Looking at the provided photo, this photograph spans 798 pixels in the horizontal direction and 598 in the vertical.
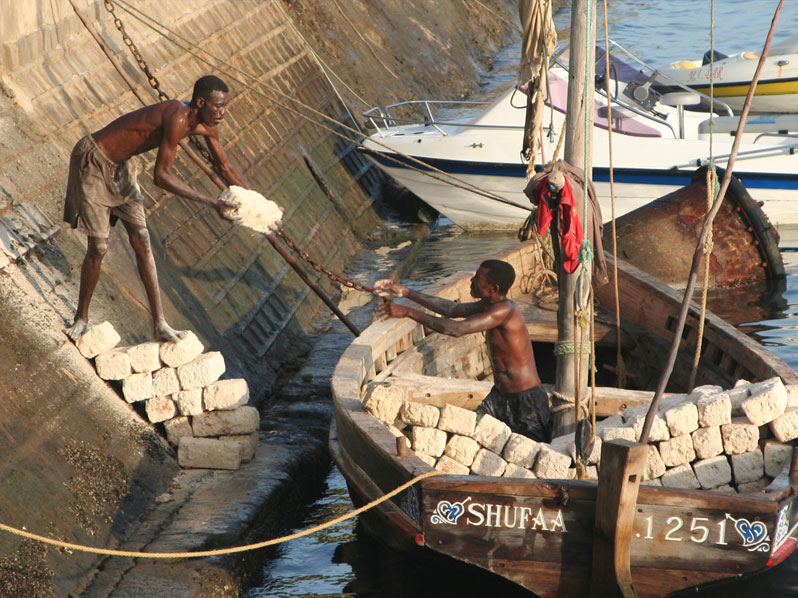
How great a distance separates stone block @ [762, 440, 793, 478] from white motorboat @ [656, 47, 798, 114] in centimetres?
1445

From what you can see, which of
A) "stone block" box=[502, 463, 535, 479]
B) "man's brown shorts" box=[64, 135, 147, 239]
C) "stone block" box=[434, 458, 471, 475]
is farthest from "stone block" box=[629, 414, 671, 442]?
"man's brown shorts" box=[64, 135, 147, 239]

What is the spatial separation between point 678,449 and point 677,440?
59 mm

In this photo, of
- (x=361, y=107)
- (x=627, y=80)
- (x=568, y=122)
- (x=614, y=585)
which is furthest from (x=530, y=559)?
(x=361, y=107)

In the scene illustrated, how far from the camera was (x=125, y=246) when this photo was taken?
8.90 metres

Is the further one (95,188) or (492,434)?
(95,188)

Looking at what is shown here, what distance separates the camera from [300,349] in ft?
35.4

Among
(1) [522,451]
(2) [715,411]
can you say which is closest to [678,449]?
(2) [715,411]

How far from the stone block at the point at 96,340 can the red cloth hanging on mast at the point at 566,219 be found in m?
3.29

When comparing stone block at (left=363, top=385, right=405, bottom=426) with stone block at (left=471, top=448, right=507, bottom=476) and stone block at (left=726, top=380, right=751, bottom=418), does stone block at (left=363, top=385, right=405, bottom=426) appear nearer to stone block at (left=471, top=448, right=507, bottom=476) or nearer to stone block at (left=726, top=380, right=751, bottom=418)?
stone block at (left=471, top=448, right=507, bottom=476)

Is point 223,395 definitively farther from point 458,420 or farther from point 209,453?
point 458,420

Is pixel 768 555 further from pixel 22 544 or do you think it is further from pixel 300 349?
pixel 300 349

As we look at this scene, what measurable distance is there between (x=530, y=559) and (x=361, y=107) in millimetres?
13840

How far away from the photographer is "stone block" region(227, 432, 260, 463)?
7570 mm

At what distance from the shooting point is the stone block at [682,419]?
6.27m
